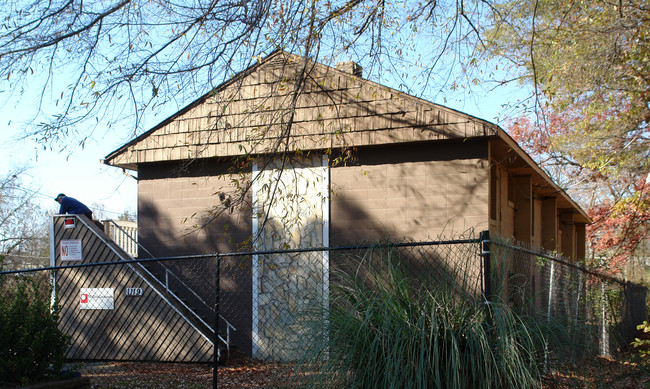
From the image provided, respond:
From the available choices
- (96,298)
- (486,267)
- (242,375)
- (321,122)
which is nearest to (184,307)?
(96,298)

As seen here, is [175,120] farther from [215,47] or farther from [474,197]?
[474,197]

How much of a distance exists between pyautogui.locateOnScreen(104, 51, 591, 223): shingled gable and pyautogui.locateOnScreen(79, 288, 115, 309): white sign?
2653 mm

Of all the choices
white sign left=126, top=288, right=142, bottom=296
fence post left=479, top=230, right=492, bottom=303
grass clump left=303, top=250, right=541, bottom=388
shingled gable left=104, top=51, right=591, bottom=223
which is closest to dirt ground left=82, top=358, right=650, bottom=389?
grass clump left=303, top=250, right=541, bottom=388

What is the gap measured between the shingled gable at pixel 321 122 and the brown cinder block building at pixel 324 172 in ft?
0.07

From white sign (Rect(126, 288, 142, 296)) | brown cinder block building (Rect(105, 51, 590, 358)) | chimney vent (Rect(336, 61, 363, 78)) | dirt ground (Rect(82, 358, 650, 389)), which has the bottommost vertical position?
dirt ground (Rect(82, 358, 650, 389))

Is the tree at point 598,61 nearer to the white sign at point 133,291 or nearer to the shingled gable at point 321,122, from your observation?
the shingled gable at point 321,122

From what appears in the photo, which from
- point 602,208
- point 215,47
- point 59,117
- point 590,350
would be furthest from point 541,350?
Answer: point 602,208

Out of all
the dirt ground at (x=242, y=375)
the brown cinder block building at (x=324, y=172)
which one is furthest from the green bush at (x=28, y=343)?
the brown cinder block building at (x=324, y=172)

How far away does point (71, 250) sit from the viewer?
1144cm

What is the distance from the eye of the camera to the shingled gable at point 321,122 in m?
9.88

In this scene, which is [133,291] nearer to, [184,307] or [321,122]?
[184,307]

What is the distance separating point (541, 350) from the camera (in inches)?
206

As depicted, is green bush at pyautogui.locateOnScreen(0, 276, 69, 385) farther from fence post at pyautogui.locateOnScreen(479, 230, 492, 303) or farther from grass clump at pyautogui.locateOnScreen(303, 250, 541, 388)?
fence post at pyautogui.locateOnScreen(479, 230, 492, 303)

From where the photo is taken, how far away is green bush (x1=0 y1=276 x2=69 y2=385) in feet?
23.7
